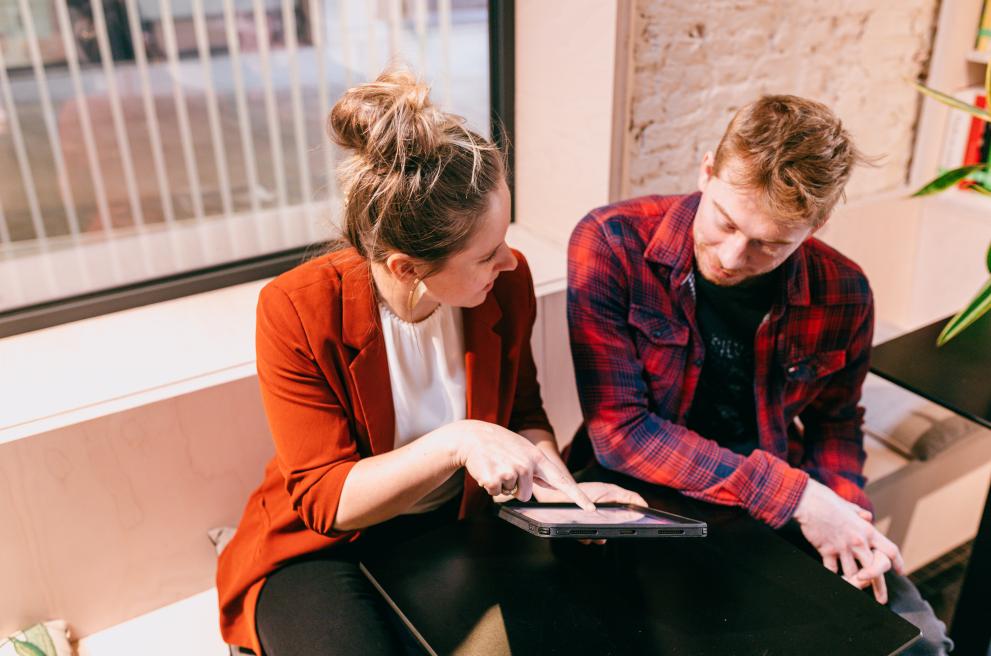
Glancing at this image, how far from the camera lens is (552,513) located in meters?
1.00

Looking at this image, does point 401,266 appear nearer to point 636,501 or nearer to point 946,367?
point 636,501

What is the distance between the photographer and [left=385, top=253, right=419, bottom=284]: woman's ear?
3.71 feet

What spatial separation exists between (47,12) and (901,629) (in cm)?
169

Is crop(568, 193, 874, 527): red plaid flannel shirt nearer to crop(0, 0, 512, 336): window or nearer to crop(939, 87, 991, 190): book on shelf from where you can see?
crop(0, 0, 512, 336): window

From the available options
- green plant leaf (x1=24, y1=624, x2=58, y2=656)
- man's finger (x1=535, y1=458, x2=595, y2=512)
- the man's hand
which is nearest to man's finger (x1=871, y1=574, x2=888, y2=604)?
the man's hand

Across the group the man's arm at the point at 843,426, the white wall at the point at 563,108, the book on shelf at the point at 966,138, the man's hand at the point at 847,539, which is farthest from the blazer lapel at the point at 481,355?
the book on shelf at the point at 966,138

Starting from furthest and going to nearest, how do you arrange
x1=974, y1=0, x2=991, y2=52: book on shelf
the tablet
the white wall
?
x1=974, y1=0, x2=991, y2=52: book on shelf, the white wall, the tablet

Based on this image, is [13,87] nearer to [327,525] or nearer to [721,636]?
[327,525]

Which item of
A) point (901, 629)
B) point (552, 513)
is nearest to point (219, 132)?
point (552, 513)

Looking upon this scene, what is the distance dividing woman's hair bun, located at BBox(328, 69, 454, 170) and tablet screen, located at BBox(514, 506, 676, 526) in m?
0.45

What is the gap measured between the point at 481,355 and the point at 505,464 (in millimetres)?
278

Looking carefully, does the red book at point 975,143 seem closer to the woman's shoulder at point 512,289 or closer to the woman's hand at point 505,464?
the woman's shoulder at point 512,289

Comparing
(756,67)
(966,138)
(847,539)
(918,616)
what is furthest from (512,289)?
(966,138)

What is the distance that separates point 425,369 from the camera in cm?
130
